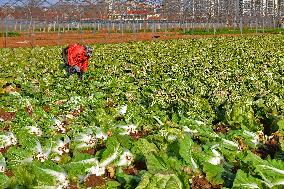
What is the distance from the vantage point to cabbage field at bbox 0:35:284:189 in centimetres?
522

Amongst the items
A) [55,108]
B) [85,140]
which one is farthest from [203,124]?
[55,108]

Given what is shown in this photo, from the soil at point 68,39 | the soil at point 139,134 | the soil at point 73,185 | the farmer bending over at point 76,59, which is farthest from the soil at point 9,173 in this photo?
the soil at point 68,39

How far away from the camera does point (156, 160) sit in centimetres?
531

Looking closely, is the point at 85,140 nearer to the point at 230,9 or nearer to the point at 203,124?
the point at 203,124

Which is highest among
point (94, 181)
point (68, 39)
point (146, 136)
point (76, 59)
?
point (68, 39)

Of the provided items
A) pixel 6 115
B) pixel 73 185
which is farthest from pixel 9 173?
pixel 6 115

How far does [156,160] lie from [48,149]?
6.26 feet

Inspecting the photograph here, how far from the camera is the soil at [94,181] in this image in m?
5.59

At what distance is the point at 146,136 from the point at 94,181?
5.43 feet

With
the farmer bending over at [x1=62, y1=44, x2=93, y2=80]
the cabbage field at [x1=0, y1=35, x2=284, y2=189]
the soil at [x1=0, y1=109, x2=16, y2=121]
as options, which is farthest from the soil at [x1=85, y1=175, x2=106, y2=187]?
the farmer bending over at [x1=62, y1=44, x2=93, y2=80]

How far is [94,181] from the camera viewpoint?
223 inches

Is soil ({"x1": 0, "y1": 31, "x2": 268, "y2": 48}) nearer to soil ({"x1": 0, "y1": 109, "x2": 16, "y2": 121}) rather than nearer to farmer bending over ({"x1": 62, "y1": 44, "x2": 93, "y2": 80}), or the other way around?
farmer bending over ({"x1": 62, "y1": 44, "x2": 93, "y2": 80})

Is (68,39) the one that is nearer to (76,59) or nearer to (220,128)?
(76,59)

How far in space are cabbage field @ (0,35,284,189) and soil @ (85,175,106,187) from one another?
1 centimetres
